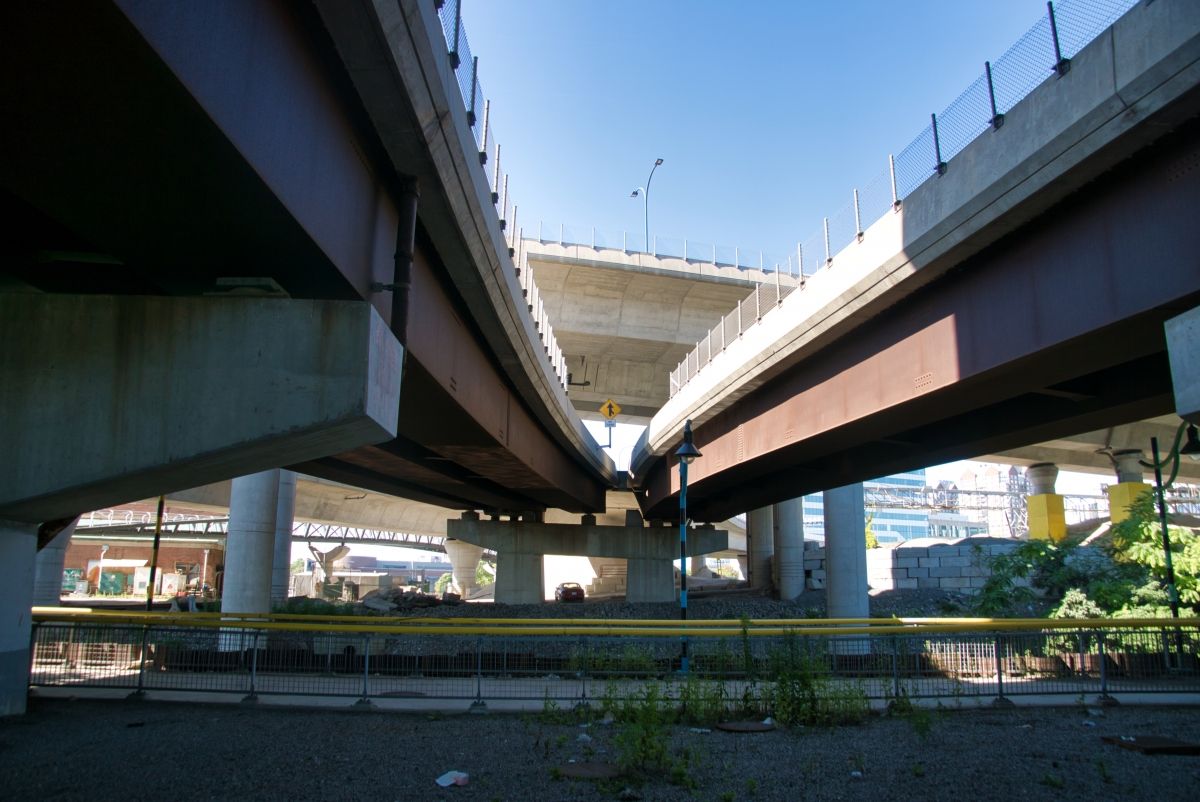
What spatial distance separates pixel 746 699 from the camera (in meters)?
9.84

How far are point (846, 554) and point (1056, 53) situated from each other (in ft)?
67.9

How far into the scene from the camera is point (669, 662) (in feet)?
43.3

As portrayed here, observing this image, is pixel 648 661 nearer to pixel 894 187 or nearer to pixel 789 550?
pixel 894 187

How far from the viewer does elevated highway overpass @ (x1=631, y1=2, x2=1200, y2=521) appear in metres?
7.39

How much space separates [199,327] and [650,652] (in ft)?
27.2

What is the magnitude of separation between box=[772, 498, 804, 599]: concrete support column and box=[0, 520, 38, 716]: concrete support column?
34.3 m

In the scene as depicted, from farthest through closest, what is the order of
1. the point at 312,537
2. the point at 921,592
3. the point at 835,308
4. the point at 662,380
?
the point at 312,537
the point at 662,380
the point at 921,592
the point at 835,308

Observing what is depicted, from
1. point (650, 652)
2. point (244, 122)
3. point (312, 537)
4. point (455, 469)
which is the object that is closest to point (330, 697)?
point (650, 652)

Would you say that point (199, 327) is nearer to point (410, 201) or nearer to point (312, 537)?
point (410, 201)

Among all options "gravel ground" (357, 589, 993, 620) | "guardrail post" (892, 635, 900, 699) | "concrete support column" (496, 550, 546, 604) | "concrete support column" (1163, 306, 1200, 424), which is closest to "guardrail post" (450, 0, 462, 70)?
"concrete support column" (1163, 306, 1200, 424)

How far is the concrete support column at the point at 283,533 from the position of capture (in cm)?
2519

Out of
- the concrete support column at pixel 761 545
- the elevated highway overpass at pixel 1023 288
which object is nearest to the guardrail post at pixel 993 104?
the elevated highway overpass at pixel 1023 288

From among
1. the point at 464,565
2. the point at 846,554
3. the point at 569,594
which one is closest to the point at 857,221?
the point at 846,554

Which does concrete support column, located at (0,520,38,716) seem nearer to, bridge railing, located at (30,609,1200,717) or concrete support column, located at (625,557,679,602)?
bridge railing, located at (30,609,1200,717)
